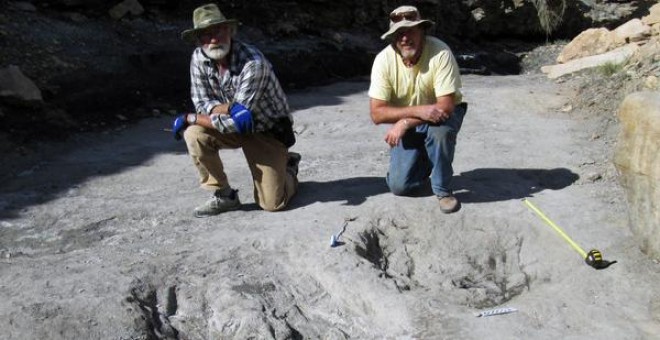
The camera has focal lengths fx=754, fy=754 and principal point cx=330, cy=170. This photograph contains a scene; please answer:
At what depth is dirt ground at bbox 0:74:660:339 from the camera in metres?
3.64

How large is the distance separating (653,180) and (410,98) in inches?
60.9

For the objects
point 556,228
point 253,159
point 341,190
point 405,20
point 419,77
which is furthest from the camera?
point 341,190

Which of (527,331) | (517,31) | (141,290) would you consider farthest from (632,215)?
(517,31)

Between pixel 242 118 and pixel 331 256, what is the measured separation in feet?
3.31

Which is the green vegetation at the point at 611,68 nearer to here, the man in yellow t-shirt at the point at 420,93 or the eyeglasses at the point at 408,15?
the man in yellow t-shirt at the point at 420,93

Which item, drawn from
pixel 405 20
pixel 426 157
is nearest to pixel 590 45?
pixel 426 157

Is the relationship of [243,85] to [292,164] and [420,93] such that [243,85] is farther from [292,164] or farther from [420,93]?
[420,93]

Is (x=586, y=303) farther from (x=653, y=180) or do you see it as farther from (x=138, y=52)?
(x=138, y=52)

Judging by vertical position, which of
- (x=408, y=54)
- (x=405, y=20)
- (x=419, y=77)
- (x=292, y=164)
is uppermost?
(x=405, y=20)

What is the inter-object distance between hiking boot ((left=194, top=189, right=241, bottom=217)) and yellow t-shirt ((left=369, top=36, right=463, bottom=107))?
1.15 m

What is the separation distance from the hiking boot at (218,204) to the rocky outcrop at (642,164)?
2.39 metres

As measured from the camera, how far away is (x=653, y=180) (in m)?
3.91

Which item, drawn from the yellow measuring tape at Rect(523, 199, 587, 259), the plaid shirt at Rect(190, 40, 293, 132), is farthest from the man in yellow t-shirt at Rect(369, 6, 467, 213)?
the plaid shirt at Rect(190, 40, 293, 132)

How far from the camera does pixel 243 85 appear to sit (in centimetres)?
460
